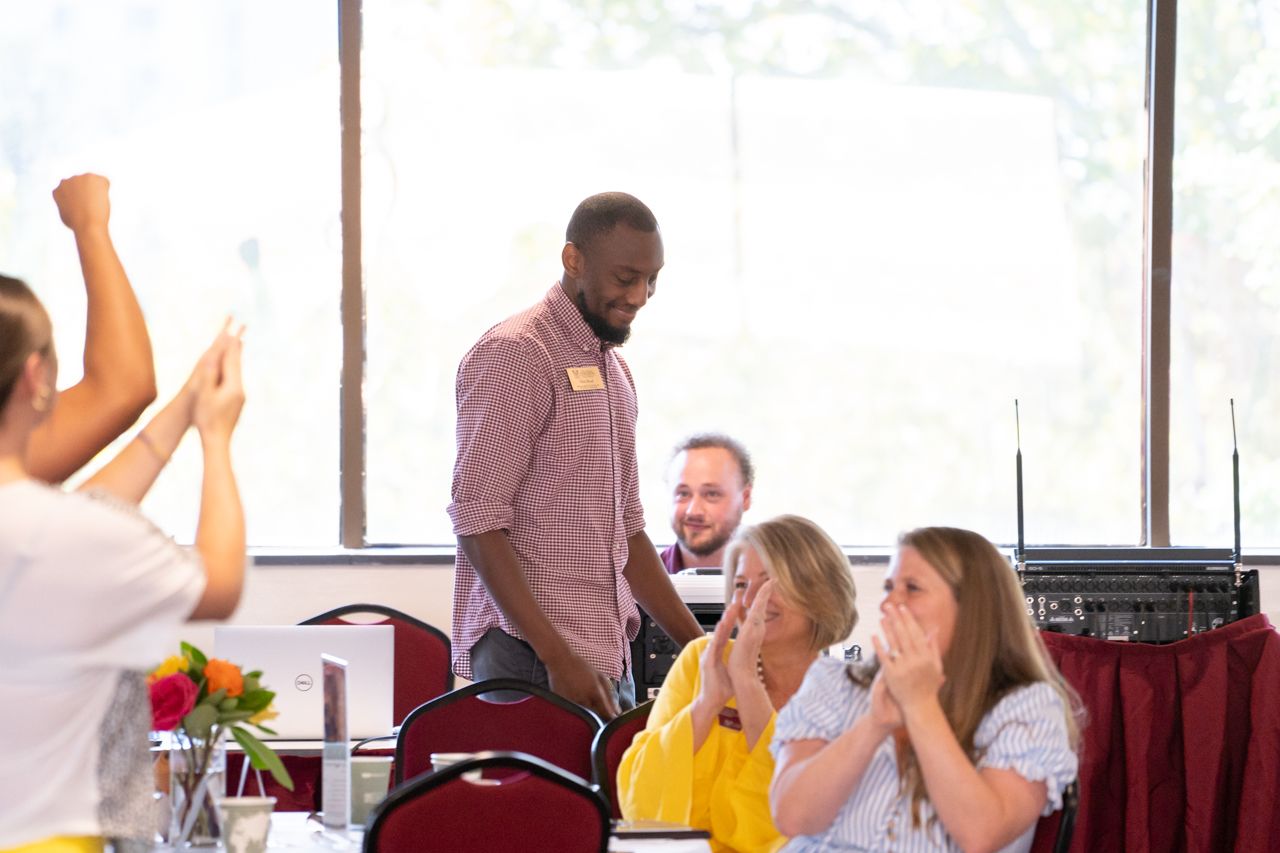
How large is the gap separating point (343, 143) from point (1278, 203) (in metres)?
3.36

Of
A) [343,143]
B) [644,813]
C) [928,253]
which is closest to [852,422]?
[928,253]

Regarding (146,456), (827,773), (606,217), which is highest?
(606,217)

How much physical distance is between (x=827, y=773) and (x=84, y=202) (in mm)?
1343

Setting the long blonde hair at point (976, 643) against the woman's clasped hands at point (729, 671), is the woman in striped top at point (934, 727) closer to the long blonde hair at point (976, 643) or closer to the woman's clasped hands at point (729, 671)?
the long blonde hair at point (976, 643)

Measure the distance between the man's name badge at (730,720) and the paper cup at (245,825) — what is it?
34.1 inches

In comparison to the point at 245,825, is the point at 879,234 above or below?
above

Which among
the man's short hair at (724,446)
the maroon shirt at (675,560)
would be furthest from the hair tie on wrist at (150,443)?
the man's short hair at (724,446)

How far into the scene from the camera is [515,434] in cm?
264

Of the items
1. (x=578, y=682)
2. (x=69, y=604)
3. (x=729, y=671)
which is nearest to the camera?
(x=69, y=604)

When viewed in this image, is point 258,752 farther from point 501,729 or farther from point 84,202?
point 84,202

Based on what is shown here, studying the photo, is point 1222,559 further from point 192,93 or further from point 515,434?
point 192,93

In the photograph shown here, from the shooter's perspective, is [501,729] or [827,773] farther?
[501,729]

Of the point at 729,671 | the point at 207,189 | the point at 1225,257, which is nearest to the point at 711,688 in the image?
the point at 729,671

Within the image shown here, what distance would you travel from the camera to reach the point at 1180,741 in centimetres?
272
